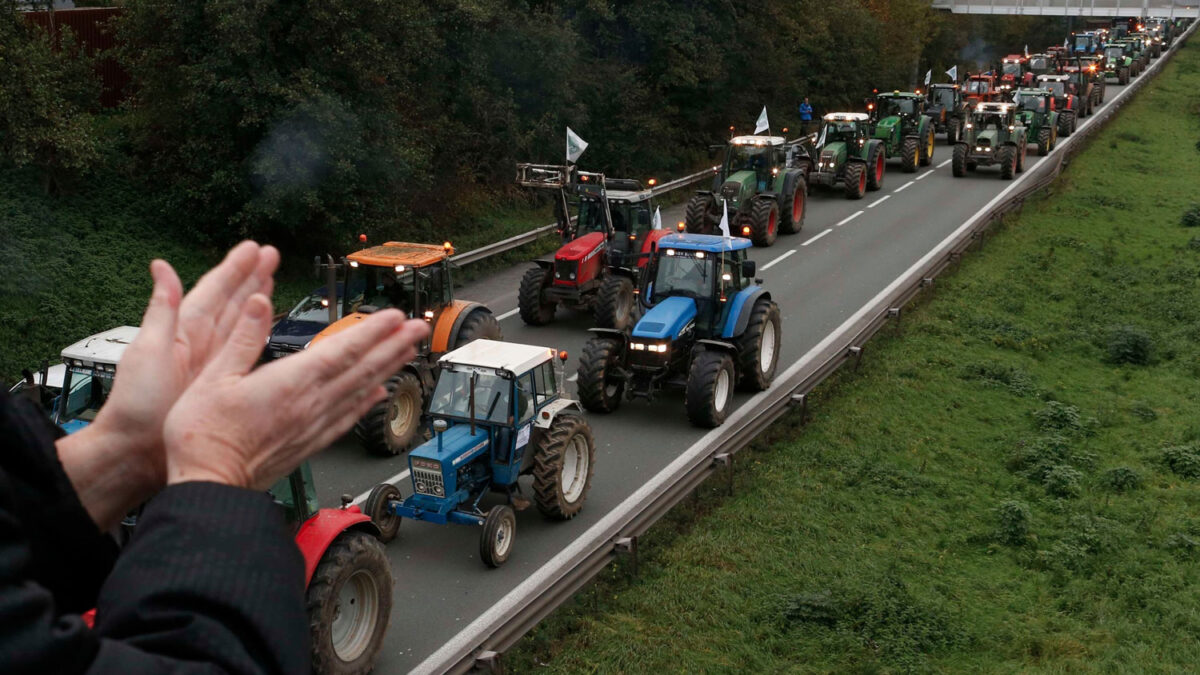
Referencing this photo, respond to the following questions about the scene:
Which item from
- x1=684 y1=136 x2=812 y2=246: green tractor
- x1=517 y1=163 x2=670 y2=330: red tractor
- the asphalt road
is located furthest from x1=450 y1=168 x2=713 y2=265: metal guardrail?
x1=517 y1=163 x2=670 y2=330: red tractor

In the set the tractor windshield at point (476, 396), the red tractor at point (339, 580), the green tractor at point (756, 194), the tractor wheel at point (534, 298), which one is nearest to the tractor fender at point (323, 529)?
the red tractor at point (339, 580)

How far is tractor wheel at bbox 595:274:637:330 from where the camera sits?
776 inches

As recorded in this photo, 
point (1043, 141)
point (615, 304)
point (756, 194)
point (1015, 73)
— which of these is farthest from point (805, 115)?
point (615, 304)

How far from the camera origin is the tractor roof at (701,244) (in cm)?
1659

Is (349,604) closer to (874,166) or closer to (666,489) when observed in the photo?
(666,489)

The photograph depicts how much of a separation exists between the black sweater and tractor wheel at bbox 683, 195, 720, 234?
2487 centimetres

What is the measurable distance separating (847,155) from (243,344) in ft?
108

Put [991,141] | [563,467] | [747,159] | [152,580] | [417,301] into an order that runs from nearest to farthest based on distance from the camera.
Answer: [152,580] < [563,467] < [417,301] < [747,159] < [991,141]

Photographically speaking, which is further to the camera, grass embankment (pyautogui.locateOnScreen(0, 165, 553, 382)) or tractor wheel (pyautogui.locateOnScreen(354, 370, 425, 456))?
grass embankment (pyautogui.locateOnScreen(0, 165, 553, 382))

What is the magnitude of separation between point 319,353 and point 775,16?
3928 centimetres

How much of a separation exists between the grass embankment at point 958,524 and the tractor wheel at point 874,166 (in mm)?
10864

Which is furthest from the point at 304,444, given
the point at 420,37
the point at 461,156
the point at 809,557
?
the point at 461,156

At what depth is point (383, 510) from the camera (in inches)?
472

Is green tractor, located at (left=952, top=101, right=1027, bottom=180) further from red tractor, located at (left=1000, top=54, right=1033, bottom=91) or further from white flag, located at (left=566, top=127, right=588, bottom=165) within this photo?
white flag, located at (left=566, top=127, right=588, bottom=165)
